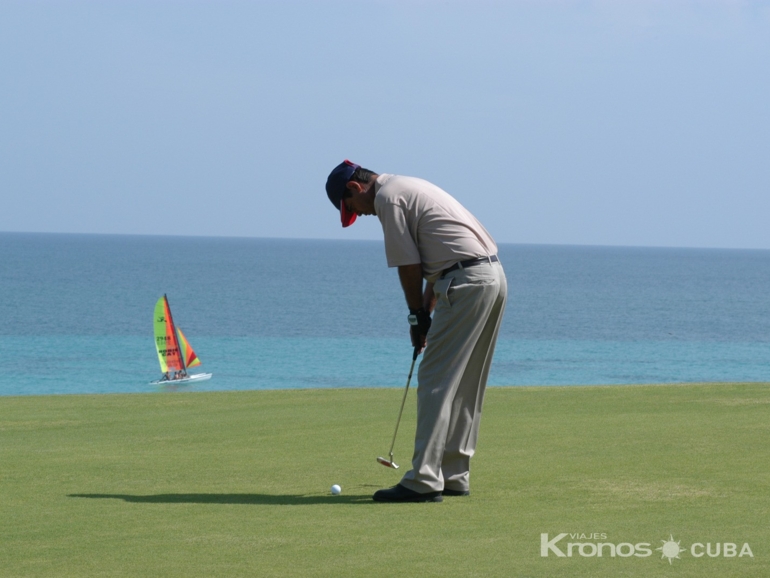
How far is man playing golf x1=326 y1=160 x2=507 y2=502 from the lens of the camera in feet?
16.7

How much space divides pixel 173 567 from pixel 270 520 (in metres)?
0.88

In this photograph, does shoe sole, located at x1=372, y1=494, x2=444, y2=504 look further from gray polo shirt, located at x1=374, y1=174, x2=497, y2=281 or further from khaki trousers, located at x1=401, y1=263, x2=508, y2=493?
gray polo shirt, located at x1=374, y1=174, x2=497, y2=281

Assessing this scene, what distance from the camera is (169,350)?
39125mm

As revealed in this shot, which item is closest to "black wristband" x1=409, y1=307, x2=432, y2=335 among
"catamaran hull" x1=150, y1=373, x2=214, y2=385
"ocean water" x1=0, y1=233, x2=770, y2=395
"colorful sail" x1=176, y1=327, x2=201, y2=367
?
"ocean water" x1=0, y1=233, x2=770, y2=395

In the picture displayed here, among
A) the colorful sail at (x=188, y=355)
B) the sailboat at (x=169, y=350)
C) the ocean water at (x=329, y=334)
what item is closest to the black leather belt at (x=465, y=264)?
the ocean water at (x=329, y=334)

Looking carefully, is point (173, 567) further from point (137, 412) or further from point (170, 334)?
point (170, 334)

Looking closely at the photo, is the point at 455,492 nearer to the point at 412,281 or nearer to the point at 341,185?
the point at 412,281

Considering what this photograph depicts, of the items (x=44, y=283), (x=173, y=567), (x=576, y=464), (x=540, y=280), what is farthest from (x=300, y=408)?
(x=540, y=280)

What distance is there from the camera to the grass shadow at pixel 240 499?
A: 4.99 m

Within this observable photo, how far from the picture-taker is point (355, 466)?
20.5 ft

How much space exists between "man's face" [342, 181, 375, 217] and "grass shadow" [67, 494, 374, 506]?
56.6 inches

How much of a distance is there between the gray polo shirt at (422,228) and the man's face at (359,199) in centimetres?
10

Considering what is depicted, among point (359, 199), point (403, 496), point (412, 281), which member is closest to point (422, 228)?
point (412, 281)

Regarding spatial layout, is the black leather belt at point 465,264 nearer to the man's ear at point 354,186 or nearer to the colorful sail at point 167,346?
the man's ear at point 354,186
